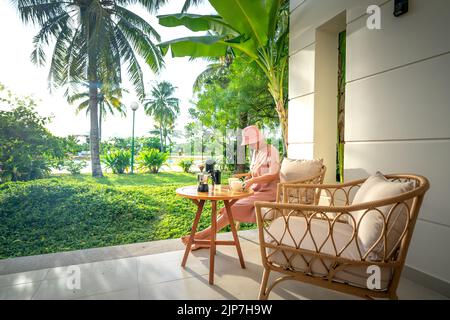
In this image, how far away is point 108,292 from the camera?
1808 mm

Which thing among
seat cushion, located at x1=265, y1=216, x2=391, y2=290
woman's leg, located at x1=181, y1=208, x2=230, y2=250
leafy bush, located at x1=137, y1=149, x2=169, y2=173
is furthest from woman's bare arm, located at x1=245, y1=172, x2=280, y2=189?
leafy bush, located at x1=137, y1=149, x2=169, y2=173

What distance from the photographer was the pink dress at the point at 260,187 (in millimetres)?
2545

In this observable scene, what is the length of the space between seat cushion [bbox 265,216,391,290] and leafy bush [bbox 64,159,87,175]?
583cm

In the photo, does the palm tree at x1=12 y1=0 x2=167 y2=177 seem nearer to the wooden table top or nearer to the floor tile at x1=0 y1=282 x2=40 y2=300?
the floor tile at x1=0 y1=282 x2=40 y2=300

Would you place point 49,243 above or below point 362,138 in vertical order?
below

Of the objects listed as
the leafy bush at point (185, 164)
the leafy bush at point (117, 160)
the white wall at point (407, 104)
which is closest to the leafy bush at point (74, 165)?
the leafy bush at point (117, 160)

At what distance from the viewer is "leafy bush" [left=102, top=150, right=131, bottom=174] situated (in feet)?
26.1

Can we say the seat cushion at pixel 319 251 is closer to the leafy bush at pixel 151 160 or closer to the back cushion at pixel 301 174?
the back cushion at pixel 301 174

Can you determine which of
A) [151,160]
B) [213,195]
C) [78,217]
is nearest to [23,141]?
[78,217]

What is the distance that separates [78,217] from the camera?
413 centimetres
